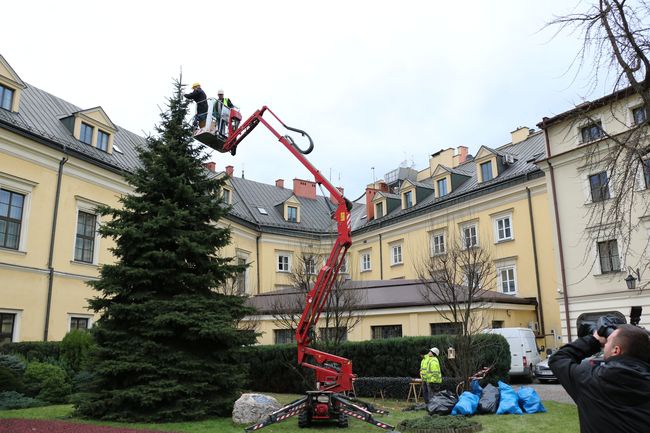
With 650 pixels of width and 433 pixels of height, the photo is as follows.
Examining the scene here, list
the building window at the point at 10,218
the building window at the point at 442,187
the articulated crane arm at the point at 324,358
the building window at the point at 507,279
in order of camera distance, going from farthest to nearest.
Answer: the building window at the point at 442,187
the building window at the point at 507,279
the building window at the point at 10,218
the articulated crane arm at the point at 324,358

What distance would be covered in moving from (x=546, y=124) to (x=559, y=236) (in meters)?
6.08

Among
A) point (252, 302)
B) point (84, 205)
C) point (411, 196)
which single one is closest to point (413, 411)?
point (252, 302)

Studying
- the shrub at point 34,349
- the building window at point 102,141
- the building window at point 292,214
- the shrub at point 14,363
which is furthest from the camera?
the building window at point 292,214

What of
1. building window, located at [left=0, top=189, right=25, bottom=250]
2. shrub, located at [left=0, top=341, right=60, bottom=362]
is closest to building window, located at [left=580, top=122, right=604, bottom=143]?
shrub, located at [left=0, top=341, right=60, bottom=362]

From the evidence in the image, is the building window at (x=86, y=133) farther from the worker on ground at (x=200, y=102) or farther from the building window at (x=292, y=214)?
the building window at (x=292, y=214)

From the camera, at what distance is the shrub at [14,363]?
16.4 metres

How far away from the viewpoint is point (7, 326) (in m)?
20.9

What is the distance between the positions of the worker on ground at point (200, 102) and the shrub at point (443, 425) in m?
8.67

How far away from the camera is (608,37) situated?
9.54 meters

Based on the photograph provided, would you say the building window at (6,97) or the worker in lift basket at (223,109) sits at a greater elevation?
the building window at (6,97)

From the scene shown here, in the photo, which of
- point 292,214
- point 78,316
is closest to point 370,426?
point 78,316

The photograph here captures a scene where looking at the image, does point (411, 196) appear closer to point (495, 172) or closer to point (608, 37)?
point (495, 172)

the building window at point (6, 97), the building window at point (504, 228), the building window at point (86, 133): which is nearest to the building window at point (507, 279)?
the building window at point (504, 228)

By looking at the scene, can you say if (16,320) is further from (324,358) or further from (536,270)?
(536,270)
